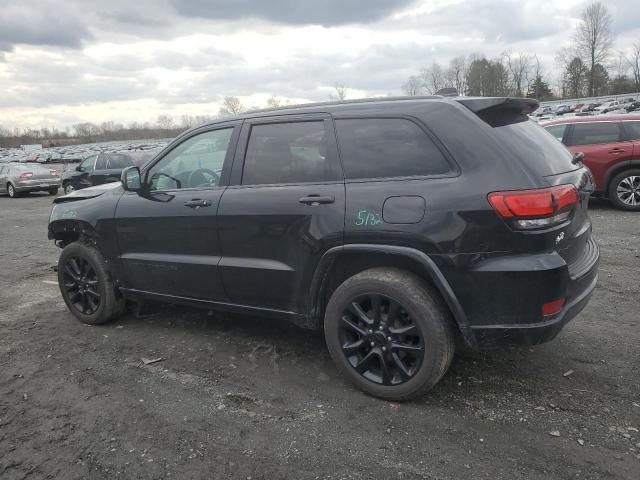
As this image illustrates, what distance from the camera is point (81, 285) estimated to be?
16.0 ft

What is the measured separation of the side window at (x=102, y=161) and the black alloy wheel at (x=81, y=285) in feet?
44.3

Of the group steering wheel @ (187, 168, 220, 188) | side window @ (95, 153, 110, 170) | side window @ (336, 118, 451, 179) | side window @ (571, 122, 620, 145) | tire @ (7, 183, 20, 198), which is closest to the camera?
side window @ (336, 118, 451, 179)

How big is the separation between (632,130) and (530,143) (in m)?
7.74

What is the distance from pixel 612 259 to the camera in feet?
20.6

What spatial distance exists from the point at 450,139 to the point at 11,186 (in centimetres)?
2229

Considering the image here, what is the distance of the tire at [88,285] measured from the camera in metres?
4.69

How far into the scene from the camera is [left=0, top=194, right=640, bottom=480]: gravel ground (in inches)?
106

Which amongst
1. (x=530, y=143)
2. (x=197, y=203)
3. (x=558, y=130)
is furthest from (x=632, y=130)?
(x=197, y=203)

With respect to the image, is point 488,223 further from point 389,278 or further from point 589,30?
Result: point 589,30

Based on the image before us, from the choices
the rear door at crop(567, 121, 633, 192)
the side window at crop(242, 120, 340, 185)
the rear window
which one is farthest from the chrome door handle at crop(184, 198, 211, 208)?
the rear door at crop(567, 121, 633, 192)

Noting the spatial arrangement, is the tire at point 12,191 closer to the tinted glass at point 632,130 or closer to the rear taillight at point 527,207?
the tinted glass at point 632,130

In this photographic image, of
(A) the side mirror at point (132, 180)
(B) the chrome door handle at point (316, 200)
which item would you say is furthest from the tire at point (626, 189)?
(A) the side mirror at point (132, 180)

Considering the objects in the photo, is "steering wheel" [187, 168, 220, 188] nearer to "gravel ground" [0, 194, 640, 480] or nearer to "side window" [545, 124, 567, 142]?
"gravel ground" [0, 194, 640, 480]

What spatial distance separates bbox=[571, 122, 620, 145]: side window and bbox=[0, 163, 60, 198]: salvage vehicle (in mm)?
19239
